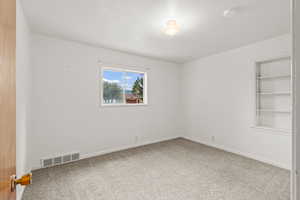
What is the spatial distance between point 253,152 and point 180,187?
200 centimetres

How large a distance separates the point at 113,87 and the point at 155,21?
1960 millimetres

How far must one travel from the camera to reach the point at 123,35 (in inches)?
105

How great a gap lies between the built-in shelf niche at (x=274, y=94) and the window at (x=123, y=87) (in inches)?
106

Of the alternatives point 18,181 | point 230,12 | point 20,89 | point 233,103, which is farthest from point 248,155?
point 20,89

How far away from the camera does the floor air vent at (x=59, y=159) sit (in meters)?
2.58

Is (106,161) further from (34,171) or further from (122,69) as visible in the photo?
(122,69)

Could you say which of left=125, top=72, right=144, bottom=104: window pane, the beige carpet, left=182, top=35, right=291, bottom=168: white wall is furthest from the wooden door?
left=182, top=35, right=291, bottom=168: white wall

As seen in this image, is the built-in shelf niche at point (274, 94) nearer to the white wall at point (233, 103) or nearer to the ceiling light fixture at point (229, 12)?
the white wall at point (233, 103)

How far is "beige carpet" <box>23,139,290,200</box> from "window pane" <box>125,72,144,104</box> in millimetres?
1469

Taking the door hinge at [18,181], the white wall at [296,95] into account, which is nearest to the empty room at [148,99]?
the door hinge at [18,181]

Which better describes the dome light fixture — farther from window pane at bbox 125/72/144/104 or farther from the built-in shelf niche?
window pane at bbox 125/72/144/104

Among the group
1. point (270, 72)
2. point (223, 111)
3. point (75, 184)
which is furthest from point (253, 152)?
point (75, 184)

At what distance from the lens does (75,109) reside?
292 centimetres

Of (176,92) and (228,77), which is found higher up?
(228,77)
